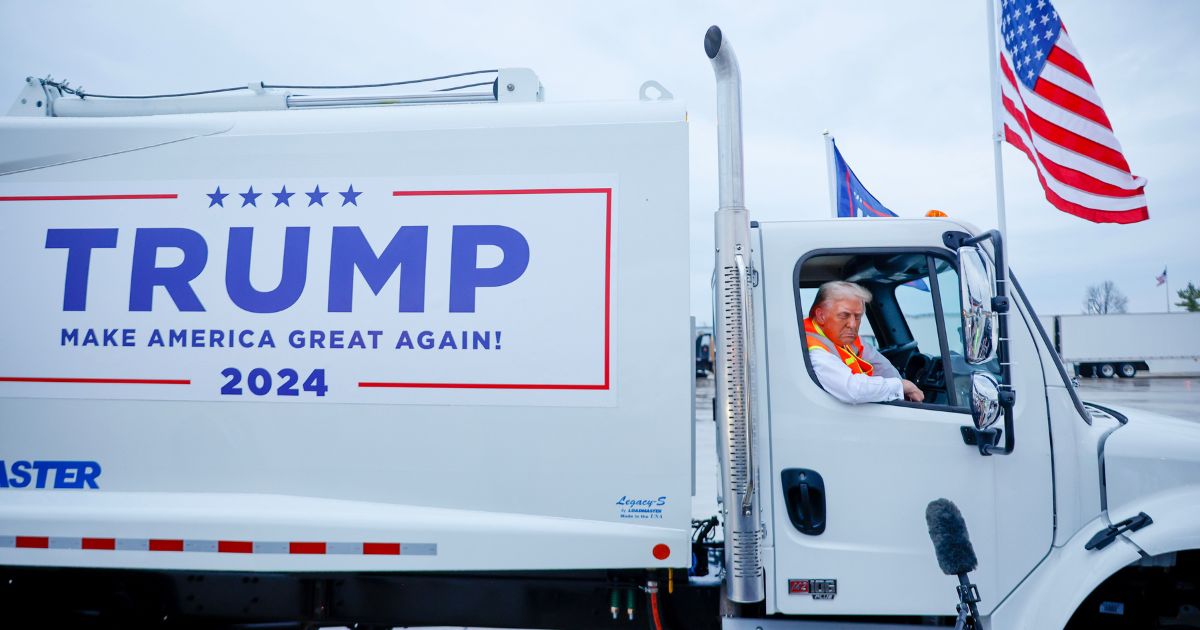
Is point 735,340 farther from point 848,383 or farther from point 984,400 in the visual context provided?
point 984,400

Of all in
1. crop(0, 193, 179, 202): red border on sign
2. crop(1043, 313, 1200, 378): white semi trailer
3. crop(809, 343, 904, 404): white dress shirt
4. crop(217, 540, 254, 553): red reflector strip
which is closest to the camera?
crop(217, 540, 254, 553): red reflector strip

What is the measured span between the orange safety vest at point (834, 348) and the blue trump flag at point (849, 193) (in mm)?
3013

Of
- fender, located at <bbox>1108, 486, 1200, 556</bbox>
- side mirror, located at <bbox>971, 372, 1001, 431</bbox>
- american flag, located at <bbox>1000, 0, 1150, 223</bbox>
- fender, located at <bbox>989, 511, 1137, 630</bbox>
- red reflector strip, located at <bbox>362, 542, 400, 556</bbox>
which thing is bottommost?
fender, located at <bbox>989, 511, 1137, 630</bbox>

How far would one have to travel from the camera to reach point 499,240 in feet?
8.27

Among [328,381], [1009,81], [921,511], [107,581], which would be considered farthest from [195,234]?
[1009,81]

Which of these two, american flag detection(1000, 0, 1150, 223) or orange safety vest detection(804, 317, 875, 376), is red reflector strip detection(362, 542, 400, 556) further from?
american flag detection(1000, 0, 1150, 223)

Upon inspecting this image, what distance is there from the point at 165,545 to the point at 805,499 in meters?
2.50

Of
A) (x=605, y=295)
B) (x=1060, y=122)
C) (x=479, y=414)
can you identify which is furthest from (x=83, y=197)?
(x=1060, y=122)

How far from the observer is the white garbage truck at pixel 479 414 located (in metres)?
2.41

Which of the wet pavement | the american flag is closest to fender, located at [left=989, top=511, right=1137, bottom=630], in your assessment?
the american flag

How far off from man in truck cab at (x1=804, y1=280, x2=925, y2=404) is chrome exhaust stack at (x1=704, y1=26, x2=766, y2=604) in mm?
441

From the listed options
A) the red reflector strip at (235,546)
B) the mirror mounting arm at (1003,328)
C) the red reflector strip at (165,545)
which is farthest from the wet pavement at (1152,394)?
the red reflector strip at (165,545)

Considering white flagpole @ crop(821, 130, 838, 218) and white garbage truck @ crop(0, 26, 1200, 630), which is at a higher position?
white flagpole @ crop(821, 130, 838, 218)

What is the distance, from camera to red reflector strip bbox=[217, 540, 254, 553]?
244cm
